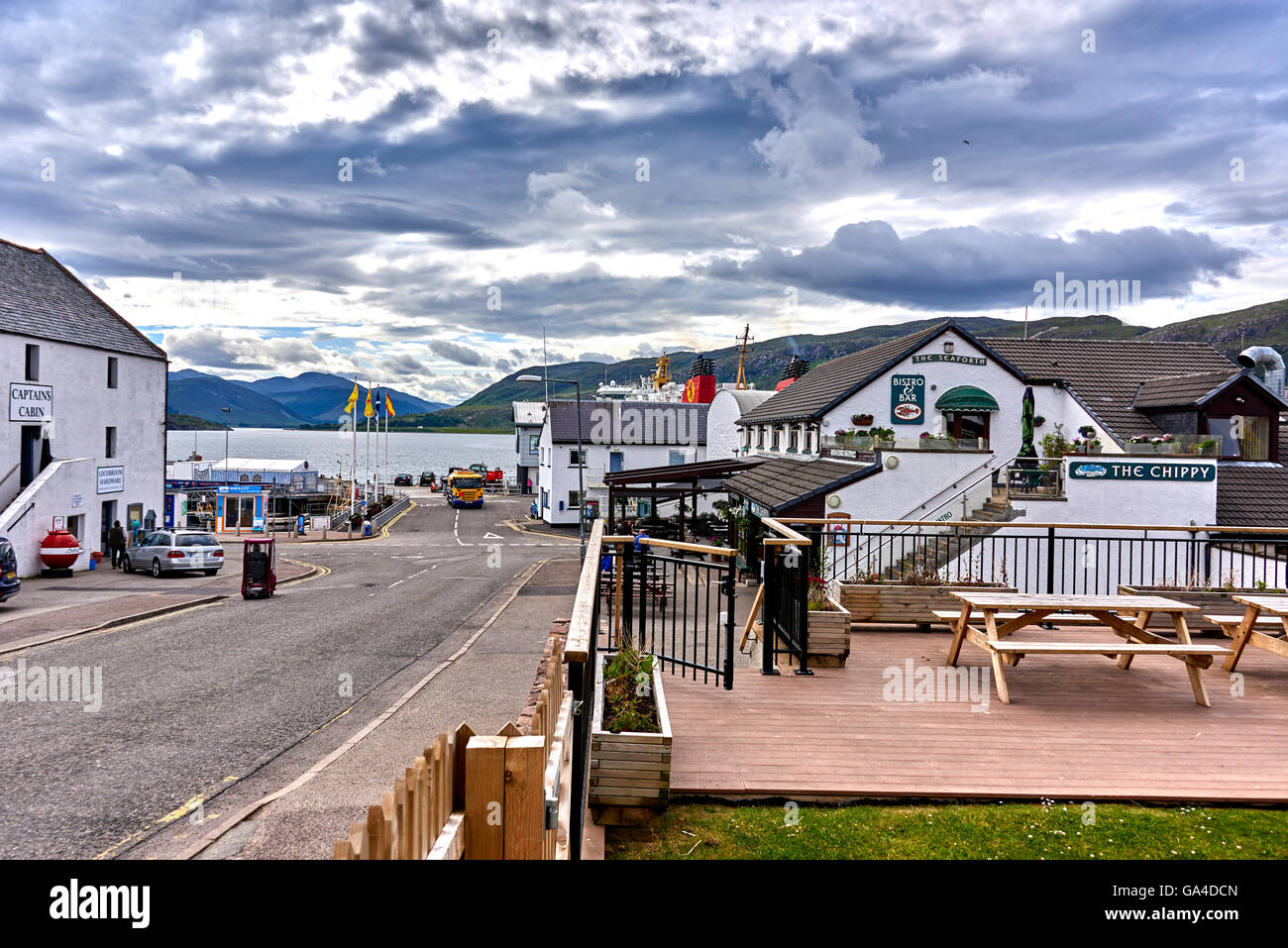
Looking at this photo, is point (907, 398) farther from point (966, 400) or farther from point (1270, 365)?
point (1270, 365)

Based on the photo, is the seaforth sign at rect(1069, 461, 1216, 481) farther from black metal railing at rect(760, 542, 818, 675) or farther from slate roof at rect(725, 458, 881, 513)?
black metal railing at rect(760, 542, 818, 675)

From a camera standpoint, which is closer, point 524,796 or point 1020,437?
point 524,796

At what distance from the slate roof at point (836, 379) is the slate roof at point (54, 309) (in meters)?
26.5

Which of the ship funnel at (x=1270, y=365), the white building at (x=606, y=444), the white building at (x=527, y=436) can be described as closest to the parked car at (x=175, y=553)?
the white building at (x=606, y=444)

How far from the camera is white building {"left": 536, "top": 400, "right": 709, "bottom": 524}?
192 feet

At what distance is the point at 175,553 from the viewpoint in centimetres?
2889

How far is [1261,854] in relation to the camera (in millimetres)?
Answer: 4973

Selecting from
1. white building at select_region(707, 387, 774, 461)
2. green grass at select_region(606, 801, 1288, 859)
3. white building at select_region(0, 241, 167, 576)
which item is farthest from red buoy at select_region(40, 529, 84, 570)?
green grass at select_region(606, 801, 1288, 859)

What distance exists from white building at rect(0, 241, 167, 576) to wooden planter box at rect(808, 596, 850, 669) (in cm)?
2775

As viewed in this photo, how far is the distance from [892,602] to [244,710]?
877cm

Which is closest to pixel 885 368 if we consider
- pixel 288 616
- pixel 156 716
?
pixel 288 616

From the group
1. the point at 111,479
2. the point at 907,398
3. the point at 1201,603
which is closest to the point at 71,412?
the point at 111,479
